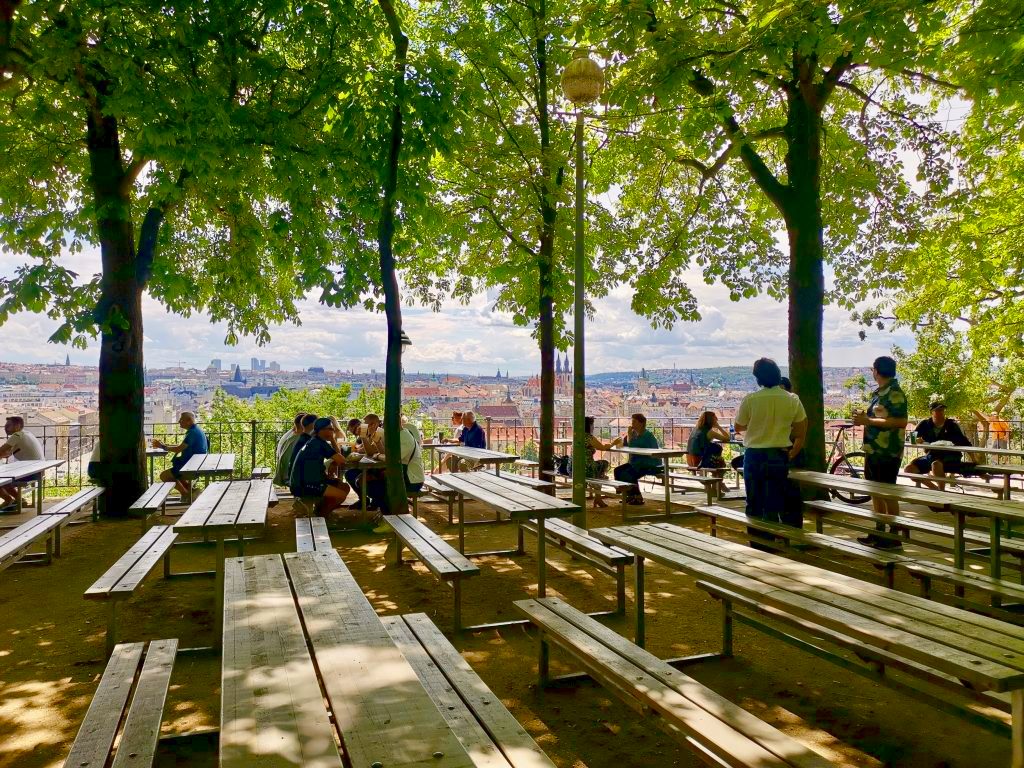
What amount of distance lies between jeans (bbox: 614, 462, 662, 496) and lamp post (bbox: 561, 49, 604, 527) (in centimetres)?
296

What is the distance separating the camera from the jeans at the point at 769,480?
7047 mm

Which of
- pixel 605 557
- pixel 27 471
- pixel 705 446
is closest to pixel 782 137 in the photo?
pixel 705 446

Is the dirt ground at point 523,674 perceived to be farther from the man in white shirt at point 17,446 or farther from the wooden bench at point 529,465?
the man in white shirt at point 17,446

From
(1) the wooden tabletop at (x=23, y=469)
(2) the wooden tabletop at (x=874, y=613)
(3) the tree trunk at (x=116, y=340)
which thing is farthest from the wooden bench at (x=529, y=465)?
(2) the wooden tabletop at (x=874, y=613)

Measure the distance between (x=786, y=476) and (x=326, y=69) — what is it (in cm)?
742

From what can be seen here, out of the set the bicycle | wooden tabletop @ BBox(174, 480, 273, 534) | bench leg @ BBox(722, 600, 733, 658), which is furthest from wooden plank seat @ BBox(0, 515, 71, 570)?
the bicycle

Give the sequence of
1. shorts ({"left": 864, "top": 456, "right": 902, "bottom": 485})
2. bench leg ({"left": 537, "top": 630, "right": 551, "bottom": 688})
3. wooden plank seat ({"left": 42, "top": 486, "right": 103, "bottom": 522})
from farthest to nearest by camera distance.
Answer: wooden plank seat ({"left": 42, "top": 486, "right": 103, "bottom": 522}), shorts ({"left": 864, "top": 456, "right": 902, "bottom": 485}), bench leg ({"left": 537, "top": 630, "right": 551, "bottom": 688})

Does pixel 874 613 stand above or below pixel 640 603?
above

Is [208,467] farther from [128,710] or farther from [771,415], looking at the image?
[771,415]

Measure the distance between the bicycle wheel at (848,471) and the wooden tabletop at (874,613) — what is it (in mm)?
7446

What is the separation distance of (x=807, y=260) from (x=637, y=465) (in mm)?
3896

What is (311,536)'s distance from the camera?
712 centimetres

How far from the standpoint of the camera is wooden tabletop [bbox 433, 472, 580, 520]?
5.84m

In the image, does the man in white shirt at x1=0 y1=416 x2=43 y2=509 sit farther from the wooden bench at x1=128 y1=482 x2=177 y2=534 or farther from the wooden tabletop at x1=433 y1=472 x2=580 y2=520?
the wooden tabletop at x1=433 y1=472 x2=580 y2=520
